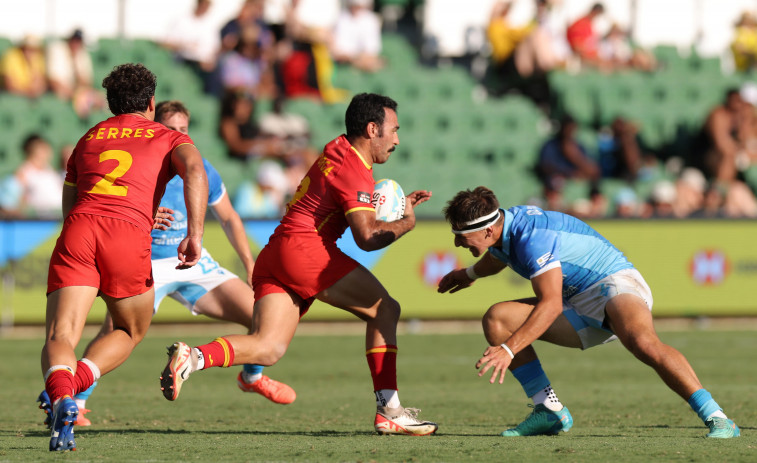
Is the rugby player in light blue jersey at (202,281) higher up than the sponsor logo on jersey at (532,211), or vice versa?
the sponsor logo on jersey at (532,211)

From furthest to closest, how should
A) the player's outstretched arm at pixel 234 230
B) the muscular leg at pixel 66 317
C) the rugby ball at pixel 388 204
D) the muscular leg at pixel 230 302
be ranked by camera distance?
the muscular leg at pixel 230 302 < the player's outstretched arm at pixel 234 230 < the rugby ball at pixel 388 204 < the muscular leg at pixel 66 317

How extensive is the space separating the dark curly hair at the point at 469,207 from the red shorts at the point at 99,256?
1.82 m

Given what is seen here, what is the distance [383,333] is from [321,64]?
491 inches

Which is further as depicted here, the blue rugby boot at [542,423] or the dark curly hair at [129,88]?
the blue rugby boot at [542,423]

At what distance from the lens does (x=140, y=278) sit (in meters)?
6.72

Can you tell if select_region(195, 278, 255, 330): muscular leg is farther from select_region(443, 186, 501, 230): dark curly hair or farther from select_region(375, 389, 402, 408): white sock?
select_region(443, 186, 501, 230): dark curly hair

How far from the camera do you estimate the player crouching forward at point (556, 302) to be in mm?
6934

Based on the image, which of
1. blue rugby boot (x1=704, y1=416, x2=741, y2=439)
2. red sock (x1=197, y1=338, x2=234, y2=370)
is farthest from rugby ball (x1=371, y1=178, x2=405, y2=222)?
blue rugby boot (x1=704, y1=416, x2=741, y2=439)

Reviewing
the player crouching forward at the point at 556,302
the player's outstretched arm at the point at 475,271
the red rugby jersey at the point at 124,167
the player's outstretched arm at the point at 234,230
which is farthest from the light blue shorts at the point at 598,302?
the red rugby jersey at the point at 124,167

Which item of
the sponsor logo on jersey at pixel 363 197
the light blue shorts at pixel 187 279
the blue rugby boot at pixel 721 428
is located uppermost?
the sponsor logo on jersey at pixel 363 197

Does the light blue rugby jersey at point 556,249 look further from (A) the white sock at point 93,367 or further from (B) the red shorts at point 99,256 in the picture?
(A) the white sock at point 93,367

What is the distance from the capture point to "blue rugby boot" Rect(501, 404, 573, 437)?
7.44m

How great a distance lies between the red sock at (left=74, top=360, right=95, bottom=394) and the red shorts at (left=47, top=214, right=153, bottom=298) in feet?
1.45

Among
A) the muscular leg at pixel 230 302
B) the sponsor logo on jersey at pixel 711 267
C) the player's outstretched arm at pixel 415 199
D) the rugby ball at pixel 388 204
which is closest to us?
the player's outstretched arm at pixel 415 199
